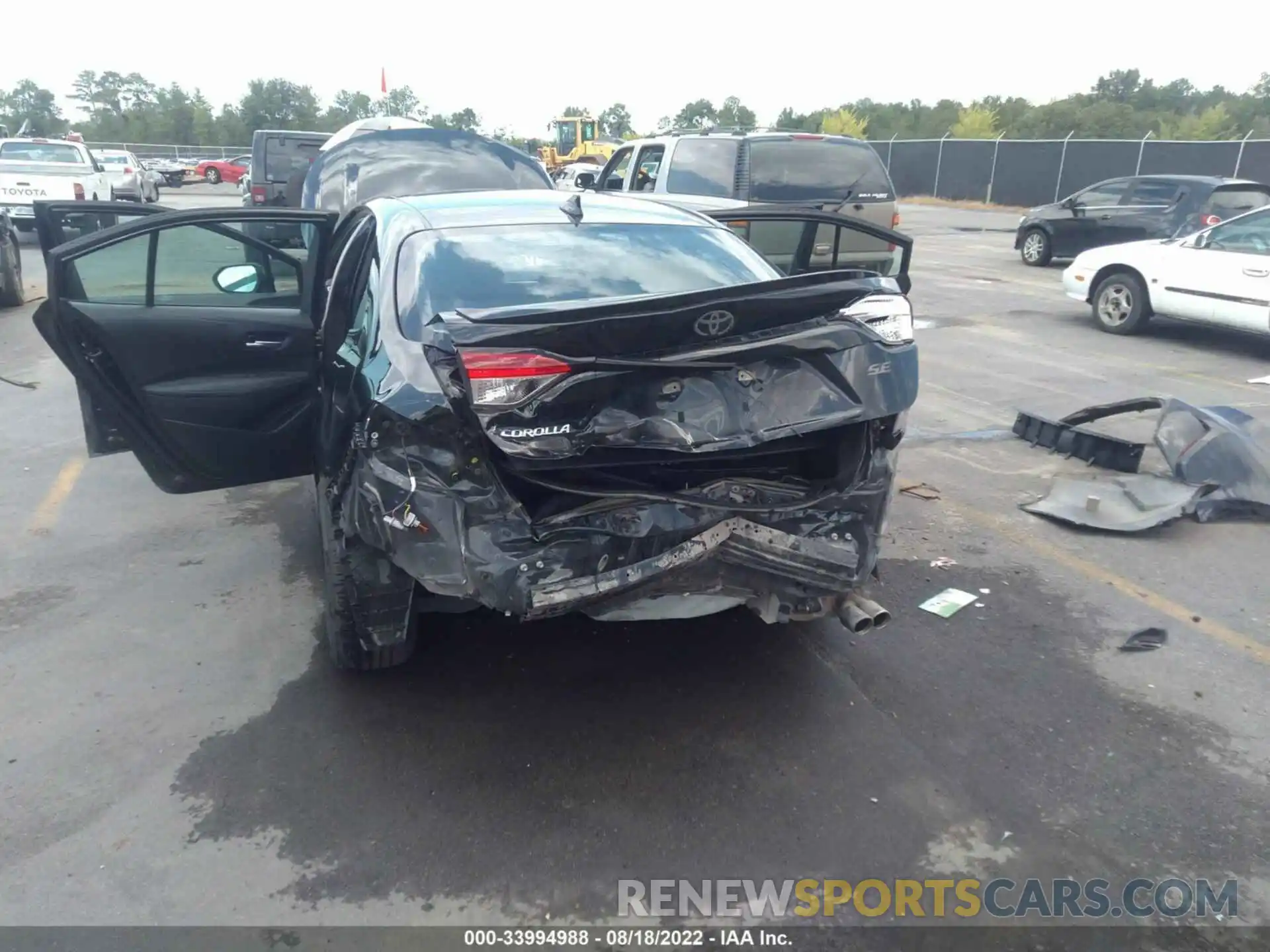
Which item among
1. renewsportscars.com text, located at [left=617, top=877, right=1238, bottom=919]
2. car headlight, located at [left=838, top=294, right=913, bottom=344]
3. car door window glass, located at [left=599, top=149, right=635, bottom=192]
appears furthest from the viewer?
car door window glass, located at [left=599, top=149, right=635, bottom=192]

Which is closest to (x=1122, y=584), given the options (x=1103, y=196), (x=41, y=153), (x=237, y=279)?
(x=237, y=279)

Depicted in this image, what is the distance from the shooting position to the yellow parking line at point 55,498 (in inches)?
211

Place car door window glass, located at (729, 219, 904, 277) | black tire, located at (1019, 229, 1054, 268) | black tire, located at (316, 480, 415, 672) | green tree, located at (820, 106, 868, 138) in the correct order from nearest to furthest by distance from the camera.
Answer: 1. black tire, located at (316, 480, 415, 672)
2. car door window glass, located at (729, 219, 904, 277)
3. black tire, located at (1019, 229, 1054, 268)
4. green tree, located at (820, 106, 868, 138)

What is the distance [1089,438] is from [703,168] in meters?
5.89

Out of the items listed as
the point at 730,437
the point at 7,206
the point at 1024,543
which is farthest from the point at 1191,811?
the point at 7,206

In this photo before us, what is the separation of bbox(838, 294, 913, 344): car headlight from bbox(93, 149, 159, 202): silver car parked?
24.1m

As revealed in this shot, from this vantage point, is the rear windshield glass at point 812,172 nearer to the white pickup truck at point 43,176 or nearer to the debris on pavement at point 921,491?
the debris on pavement at point 921,491

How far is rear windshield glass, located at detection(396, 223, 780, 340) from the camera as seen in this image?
3596 millimetres

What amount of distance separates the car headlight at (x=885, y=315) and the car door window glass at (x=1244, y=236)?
798 cm

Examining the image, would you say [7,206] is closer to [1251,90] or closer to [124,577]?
[124,577]

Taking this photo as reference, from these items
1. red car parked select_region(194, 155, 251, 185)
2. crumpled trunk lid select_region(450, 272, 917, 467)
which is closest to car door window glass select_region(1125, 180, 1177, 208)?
crumpled trunk lid select_region(450, 272, 917, 467)

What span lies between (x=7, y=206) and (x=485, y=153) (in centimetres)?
1123

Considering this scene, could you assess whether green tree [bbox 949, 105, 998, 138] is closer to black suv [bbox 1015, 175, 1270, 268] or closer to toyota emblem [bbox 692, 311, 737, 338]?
black suv [bbox 1015, 175, 1270, 268]

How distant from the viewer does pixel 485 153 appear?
32.9 ft
